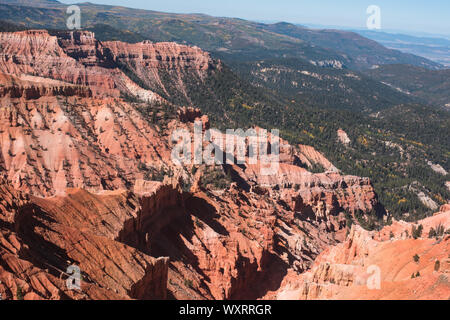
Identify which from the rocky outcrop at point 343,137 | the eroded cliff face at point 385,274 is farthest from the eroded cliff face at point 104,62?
the eroded cliff face at point 385,274

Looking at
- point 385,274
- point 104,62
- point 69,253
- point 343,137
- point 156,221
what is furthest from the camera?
point 343,137

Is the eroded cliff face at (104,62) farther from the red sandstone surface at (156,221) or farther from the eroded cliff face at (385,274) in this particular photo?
the eroded cliff face at (385,274)

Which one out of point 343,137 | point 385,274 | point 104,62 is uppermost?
point 104,62

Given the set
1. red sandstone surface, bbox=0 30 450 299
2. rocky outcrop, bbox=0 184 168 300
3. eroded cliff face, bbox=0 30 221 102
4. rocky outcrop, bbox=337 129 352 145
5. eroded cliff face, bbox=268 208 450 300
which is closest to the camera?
rocky outcrop, bbox=0 184 168 300

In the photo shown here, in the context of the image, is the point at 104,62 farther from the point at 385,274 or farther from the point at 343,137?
the point at 385,274

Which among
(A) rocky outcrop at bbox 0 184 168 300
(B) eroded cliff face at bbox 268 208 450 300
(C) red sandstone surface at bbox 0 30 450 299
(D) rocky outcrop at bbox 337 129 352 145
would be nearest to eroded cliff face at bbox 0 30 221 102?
(C) red sandstone surface at bbox 0 30 450 299

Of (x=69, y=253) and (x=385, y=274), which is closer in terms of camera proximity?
(x=69, y=253)

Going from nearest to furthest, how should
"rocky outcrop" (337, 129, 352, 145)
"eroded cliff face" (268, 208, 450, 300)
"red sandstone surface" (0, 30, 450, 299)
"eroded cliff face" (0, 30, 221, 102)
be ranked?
"red sandstone surface" (0, 30, 450, 299) < "eroded cliff face" (268, 208, 450, 300) < "eroded cliff face" (0, 30, 221, 102) < "rocky outcrop" (337, 129, 352, 145)

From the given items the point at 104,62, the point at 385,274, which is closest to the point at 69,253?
the point at 385,274

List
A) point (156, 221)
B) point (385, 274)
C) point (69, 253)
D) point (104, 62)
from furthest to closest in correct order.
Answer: point (104, 62) → point (156, 221) → point (385, 274) → point (69, 253)

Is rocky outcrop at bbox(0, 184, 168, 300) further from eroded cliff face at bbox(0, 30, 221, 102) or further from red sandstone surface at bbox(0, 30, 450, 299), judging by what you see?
eroded cliff face at bbox(0, 30, 221, 102)

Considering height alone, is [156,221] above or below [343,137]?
above
